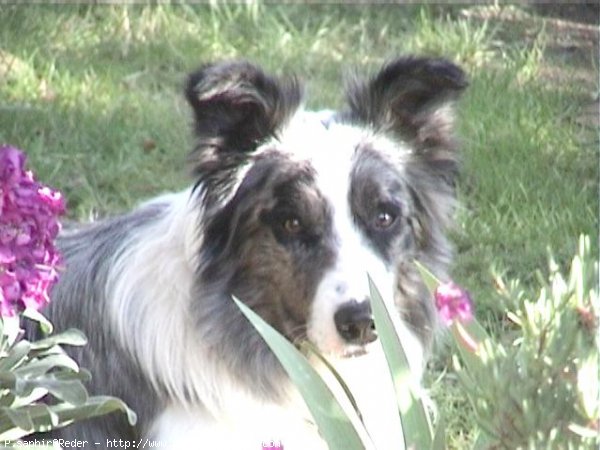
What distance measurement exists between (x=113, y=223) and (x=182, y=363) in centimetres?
50

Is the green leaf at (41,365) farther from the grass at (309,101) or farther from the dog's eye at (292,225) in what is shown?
the grass at (309,101)

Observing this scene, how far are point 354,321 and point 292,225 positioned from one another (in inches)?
14.2

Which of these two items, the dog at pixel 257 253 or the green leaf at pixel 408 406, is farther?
the dog at pixel 257 253

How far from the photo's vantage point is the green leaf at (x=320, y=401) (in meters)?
2.79

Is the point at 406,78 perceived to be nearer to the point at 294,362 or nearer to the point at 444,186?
the point at 444,186

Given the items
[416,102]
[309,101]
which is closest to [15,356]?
[416,102]

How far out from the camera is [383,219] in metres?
3.77

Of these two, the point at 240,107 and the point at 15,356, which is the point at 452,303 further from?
the point at 240,107

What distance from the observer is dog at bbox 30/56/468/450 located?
3762 mm

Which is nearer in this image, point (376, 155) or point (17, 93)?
point (376, 155)

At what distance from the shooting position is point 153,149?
6270 millimetres

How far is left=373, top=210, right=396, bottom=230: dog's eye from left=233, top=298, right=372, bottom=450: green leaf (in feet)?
2.94

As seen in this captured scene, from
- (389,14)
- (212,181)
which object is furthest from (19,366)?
(389,14)

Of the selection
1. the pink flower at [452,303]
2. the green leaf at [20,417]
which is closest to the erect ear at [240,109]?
Result: the green leaf at [20,417]
